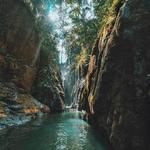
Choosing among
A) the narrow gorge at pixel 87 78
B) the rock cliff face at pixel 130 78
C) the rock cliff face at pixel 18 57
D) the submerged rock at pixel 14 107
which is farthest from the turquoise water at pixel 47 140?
the rock cliff face at pixel 18 57

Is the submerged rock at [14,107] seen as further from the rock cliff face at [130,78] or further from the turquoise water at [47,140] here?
the rock cliff face at [130,78]

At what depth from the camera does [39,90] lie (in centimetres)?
3950

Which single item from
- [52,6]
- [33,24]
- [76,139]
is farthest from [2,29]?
[76,139]

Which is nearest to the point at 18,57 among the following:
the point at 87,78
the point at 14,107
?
the point at 14,107

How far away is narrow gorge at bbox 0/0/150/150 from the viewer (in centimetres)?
1146

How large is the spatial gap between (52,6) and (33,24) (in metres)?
4.02

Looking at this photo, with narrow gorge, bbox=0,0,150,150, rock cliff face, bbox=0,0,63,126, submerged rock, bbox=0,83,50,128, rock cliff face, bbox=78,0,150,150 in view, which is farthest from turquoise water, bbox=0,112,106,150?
rock cliff face, bbox=0,0,63,126

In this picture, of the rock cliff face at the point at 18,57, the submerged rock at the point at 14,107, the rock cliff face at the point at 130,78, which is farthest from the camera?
the rock cliff face at the point at 18,57

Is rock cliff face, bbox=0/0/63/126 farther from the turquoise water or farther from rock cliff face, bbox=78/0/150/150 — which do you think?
rock cliff face, bbox=78/0/150/150

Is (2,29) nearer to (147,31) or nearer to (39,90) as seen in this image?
(39,90)

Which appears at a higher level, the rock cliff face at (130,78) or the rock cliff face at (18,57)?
the rock cliff face at (18,57)

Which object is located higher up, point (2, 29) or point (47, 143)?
point (2, 29)

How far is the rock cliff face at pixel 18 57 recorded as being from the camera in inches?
1113

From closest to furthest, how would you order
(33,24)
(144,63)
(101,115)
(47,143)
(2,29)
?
(144,63) → (47,143) → (101,115) → (2,29) → (33,24)
